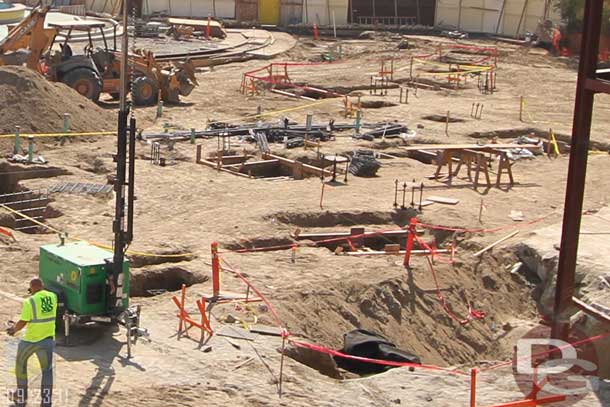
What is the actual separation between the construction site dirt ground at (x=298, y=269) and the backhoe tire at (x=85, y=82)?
908mm

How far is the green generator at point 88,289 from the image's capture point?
1473 cm

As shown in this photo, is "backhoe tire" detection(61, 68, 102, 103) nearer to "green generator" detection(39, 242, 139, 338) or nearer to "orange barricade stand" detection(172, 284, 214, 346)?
"orange barricade stand" detection(172, 284, 214, 346)

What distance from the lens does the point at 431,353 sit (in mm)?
18281

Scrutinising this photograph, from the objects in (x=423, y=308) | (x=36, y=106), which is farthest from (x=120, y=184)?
(x=36, y=106)

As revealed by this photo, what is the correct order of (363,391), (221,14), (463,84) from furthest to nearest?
(221,14)
(463,84)
(363,391)

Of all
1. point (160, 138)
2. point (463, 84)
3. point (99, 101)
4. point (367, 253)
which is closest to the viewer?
point (367, 253)

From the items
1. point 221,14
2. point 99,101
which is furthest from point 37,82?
point 221,14

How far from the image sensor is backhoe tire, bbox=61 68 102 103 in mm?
33531

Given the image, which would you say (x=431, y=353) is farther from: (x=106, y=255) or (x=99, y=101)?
(x=99, y=101)

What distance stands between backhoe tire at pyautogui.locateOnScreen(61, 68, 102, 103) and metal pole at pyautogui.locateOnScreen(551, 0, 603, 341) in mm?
20287

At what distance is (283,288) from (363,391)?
4.06 meters

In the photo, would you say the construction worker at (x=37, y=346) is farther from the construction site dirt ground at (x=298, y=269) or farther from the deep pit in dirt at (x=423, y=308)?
the deep pit in dirt at (x=423, y=308)

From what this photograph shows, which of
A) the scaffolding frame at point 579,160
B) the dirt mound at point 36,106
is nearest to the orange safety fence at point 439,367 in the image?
the scaffolding frame at point 579,160

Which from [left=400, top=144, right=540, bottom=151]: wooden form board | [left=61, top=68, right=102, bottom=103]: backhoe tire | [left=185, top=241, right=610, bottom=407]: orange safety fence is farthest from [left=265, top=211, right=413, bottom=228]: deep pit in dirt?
[left=61, top=68, right=102, bottom=103]: backhoe tire
